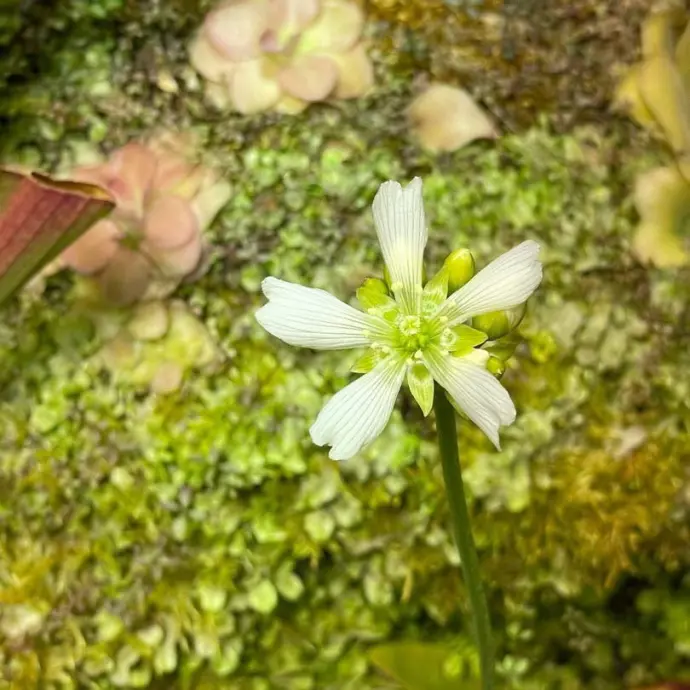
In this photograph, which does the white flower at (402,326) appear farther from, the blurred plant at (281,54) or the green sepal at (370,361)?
the blurred plant at (281,54)

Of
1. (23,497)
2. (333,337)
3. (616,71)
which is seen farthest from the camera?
(616,71)

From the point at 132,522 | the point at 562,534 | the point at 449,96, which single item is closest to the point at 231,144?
the point at 449,96

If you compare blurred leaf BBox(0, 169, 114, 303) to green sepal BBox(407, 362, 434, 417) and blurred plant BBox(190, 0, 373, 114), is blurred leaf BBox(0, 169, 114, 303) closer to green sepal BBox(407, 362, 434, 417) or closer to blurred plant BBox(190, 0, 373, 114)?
blurred plant BBox(190, 0, 373, 114)

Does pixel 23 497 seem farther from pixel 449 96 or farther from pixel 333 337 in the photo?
pixel 449 96

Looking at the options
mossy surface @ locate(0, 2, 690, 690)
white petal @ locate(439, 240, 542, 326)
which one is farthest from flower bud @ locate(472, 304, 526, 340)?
mossy surface @ locate(0, 2, 690, 690)

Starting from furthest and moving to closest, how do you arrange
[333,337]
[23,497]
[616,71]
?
[616,71] < [23,497] < [333,337]

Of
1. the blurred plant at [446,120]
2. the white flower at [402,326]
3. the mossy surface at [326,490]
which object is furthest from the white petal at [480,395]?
the blurred plant at [446,120]
